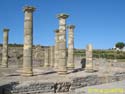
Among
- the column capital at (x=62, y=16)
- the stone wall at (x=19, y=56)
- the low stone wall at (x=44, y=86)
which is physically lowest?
the low stone wall at (x=44, y=86)

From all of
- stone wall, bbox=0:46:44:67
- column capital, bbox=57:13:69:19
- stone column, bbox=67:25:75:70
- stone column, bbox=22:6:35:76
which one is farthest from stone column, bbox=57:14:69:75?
stone wall, bbox=0:46:44:67

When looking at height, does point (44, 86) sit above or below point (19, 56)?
below

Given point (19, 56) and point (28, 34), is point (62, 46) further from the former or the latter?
point (19, 56)

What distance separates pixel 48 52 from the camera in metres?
33.6

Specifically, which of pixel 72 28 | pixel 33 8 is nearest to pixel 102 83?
pixel 33 8

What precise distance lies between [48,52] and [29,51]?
13.7 meters

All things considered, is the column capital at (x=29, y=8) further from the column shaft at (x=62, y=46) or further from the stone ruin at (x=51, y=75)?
the column shaft at (x=62, y=46)

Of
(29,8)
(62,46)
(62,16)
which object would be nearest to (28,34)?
(29,8)

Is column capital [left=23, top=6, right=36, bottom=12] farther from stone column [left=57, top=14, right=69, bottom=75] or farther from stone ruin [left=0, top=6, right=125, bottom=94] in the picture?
stone column [left=57, top=14, right=69, bottom=75]

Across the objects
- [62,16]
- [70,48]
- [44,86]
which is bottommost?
[44,86]

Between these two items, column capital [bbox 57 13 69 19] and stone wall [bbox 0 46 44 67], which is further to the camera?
stone wall [bbox 0 46 44 67]

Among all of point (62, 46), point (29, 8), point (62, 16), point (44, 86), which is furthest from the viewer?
point (62, 16)

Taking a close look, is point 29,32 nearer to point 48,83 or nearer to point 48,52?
point 48,83

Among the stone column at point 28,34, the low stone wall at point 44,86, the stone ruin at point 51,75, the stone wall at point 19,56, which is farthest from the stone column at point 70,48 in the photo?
the stone wall at point 19,56
